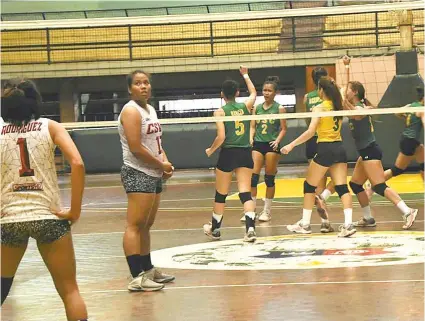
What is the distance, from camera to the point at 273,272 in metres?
9.00

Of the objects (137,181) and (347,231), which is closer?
(137,181)

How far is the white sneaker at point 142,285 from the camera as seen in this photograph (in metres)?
8.34

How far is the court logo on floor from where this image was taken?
30.8ft

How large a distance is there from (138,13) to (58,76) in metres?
3.02

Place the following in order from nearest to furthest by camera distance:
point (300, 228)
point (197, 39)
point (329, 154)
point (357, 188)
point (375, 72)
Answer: point (329, 154) < point (300, 228) < point (357, 188) < point (375, 72) < point (197, 39)

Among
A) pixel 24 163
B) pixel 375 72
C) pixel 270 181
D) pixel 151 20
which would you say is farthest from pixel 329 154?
pixel 375 72

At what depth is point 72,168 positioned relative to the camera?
564 cm

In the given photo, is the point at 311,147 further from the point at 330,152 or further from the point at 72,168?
the point at 72,168

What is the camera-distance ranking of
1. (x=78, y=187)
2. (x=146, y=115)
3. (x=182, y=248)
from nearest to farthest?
(x=78, y=187)
(x=146, y=115)
(x=182, y=248)

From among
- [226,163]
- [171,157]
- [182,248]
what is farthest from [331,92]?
[171,157]

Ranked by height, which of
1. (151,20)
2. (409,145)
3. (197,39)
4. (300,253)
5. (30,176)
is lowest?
(300,253)

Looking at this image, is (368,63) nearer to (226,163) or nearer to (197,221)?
(197,221)

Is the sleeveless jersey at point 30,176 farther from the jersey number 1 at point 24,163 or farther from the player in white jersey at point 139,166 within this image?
the player in white jersey at point 139,166

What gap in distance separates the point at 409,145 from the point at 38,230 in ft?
28.4
